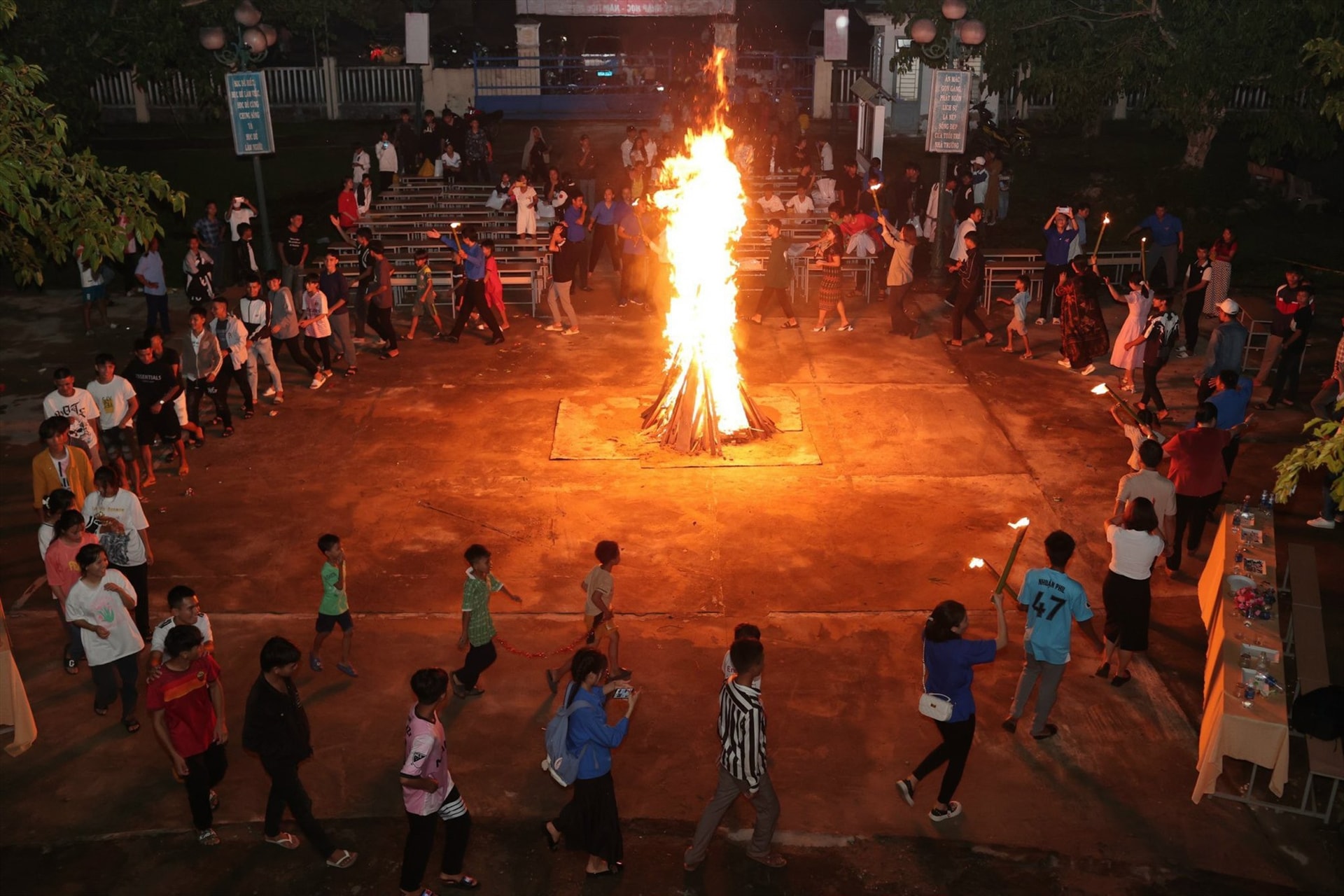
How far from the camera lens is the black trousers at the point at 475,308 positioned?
17.7 m

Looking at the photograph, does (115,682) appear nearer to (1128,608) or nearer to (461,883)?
(461,883)

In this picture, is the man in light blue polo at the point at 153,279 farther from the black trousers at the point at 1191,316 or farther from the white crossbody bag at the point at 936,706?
the black trousers at the point at 1191,316

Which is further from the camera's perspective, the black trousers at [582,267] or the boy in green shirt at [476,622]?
the black trousers at [582,267]

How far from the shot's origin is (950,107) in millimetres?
19828

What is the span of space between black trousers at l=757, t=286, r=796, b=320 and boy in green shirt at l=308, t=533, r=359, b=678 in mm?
10359

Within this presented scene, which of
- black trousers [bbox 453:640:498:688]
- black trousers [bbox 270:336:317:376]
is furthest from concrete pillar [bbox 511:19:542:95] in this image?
black trousers [bbox 453:640:498:688]

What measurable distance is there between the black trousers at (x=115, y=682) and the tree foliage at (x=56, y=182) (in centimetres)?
304

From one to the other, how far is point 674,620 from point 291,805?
13.2 ft

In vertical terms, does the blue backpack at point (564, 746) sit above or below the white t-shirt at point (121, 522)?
below

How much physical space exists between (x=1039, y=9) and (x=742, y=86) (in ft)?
23.1

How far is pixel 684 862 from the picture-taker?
7695mm

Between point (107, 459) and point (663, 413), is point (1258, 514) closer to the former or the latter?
point (663, 413)

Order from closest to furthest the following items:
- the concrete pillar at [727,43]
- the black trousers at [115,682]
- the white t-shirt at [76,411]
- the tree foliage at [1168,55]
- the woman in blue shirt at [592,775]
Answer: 1. the woman in blue shirt at [592,775]
2. the black trousers at [115,682]
3. the white t-shirt at [76,411]
4. the tree foliage at [1168,55]
5. the concrete pillar at [727,43]

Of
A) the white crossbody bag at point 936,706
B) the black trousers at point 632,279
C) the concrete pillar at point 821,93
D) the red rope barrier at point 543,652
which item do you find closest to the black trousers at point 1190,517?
the white crossbody bag at point 936,706
